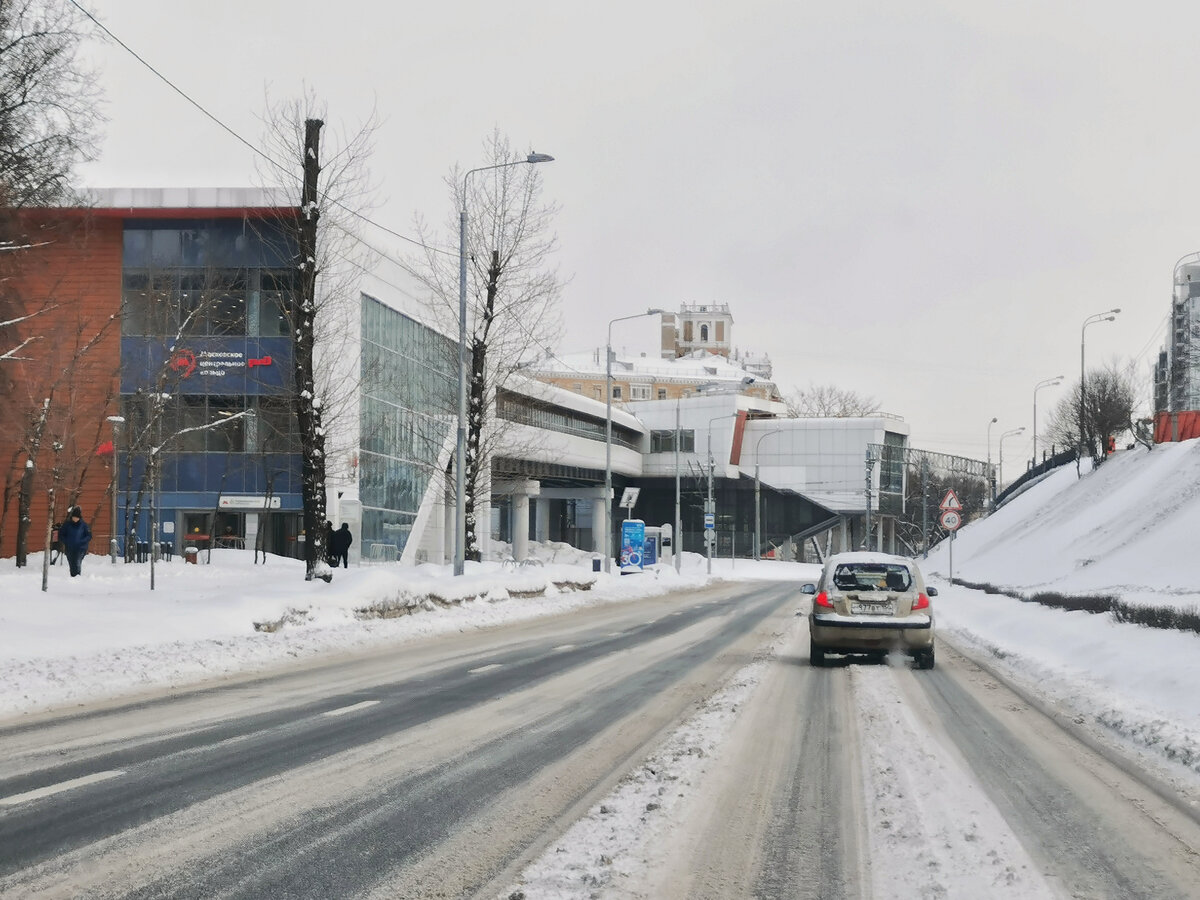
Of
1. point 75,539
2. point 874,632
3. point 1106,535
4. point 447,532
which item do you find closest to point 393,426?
point 447,532

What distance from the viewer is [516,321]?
1430 inches

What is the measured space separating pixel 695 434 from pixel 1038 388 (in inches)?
1568

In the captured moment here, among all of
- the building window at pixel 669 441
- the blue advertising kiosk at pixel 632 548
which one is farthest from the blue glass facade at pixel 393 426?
the building window at pixel 669 441

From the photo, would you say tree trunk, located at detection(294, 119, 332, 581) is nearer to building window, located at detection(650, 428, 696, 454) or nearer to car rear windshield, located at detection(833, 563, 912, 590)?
car rear windshield, located at detection(833, 563, 912, 590)

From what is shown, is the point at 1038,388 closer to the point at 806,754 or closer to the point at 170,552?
the point at 170,552

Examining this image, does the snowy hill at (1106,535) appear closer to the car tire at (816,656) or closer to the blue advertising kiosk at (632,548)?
the car tire at (816,656)

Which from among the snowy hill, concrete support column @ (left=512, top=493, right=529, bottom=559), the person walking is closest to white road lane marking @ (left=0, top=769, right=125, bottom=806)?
the snowy hill

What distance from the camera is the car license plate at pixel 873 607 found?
51.3ft

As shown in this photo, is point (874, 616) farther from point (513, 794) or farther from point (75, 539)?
point (75, 539)

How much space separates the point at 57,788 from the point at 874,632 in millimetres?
10962

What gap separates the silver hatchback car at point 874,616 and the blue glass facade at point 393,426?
32135 millimetres

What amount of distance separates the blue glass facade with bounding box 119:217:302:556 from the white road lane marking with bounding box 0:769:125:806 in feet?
130

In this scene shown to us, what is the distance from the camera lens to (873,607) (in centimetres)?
1570

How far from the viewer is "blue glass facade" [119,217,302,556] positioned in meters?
47.1
